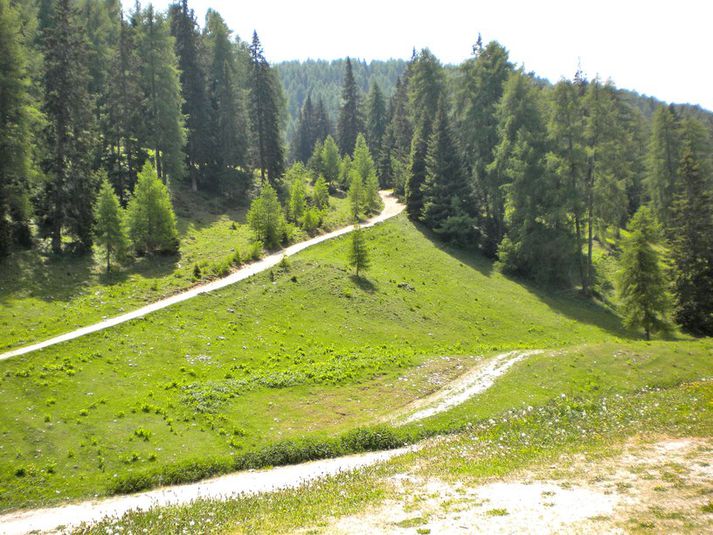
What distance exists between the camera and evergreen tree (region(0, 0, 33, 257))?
35.3 metres

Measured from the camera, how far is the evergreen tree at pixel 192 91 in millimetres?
64062

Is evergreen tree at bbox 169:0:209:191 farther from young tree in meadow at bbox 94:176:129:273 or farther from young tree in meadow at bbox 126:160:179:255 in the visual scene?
young tree in meadow at bbox 94:176:129:273

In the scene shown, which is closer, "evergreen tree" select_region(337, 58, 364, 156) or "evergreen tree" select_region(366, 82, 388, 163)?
"evergreen tree" select_region(337, 58, 364, 156)

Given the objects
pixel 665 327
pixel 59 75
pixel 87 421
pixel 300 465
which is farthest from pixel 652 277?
pixel 59 75

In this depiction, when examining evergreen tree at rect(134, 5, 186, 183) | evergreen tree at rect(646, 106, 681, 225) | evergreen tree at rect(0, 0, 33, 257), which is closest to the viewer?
evergreen tree at rect(0, 0, 33, 257)

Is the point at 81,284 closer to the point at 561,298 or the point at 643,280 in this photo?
the point at 561,298

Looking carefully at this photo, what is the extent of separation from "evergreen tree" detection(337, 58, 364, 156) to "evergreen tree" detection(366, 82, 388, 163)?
2.60m

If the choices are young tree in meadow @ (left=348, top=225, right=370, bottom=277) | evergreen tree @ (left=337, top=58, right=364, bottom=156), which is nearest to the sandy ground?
young tree in meadow @ (left=348, top=225, right=370, bottom=277)

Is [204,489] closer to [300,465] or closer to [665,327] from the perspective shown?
[300,465]

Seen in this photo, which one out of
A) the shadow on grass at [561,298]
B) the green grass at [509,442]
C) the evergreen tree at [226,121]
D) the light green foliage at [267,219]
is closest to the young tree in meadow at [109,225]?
the light green foliage at [267,219]

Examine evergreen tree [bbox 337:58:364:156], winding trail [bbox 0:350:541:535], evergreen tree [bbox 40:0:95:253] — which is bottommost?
winding trail [bbox 0:350:541:535]

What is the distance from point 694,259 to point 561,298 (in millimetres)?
11940

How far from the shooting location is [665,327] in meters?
40.3

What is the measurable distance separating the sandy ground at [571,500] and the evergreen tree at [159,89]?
49953 millimetres
